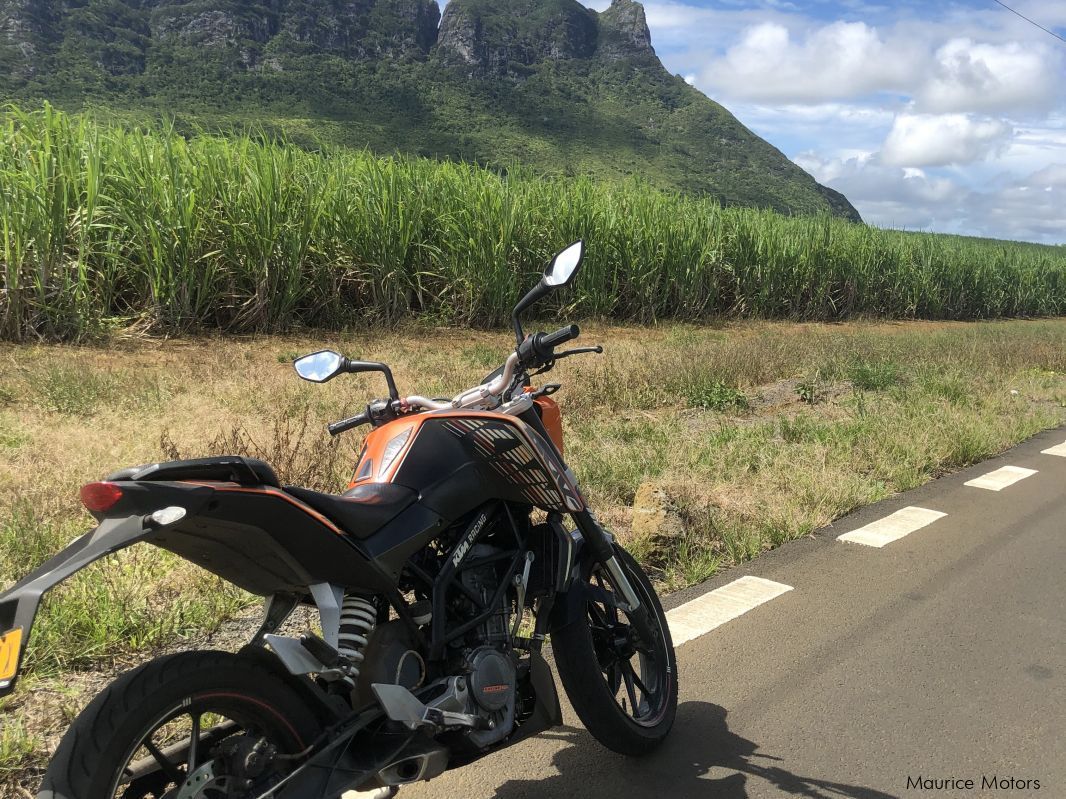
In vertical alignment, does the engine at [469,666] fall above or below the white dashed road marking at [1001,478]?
above

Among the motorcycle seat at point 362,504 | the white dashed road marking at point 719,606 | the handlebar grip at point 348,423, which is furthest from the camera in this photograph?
the white dashed road marking at point 719,606

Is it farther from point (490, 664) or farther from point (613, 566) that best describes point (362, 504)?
point (613, 566)

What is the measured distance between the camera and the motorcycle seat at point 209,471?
5.39ft

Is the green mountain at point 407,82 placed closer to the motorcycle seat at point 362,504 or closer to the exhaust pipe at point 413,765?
the motorcycle seat at point 362,504

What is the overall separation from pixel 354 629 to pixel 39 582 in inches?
28.7

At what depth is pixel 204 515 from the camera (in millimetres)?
1691

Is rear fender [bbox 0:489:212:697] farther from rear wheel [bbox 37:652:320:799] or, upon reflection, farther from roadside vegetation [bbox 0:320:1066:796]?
roadside vegetation [bbox 0:320:1066:796]

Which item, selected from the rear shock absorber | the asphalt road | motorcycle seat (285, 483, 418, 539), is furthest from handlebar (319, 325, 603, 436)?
the asphalt road

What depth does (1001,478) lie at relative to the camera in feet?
20.2

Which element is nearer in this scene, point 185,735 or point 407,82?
point 185,735

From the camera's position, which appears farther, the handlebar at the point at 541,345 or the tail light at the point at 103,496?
the handlebar at the point at 541,345

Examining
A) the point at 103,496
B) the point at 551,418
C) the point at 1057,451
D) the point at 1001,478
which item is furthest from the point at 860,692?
the point at 1057,451

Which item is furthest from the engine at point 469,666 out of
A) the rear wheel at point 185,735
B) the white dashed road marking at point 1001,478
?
the white dashed road marking at point 1001,478

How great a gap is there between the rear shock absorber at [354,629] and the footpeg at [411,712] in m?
0.07
